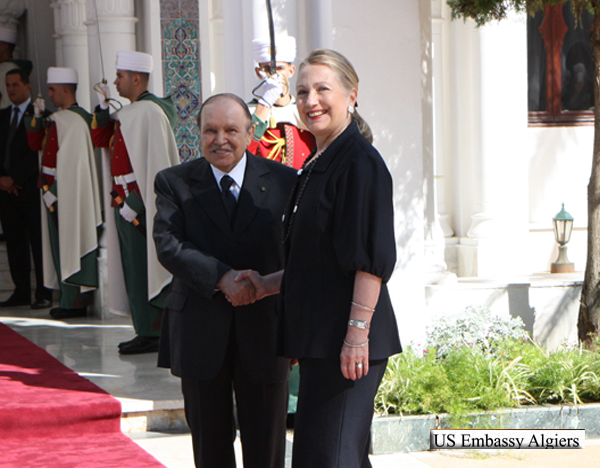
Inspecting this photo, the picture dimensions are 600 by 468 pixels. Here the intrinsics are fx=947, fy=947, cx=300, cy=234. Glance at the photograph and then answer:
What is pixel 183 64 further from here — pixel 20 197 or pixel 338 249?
pixel 338 249

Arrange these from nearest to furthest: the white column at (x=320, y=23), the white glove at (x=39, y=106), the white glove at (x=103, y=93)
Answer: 1. the white column at (x=320, y=23)
2. the white glove at (x=103, y=93)
3. the white glove at (x=39, y=106)

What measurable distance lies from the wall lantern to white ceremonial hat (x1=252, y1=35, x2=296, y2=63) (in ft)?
20.3

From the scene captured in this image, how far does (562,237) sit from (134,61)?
18.5ft

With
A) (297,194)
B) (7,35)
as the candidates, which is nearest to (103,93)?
(7,35)

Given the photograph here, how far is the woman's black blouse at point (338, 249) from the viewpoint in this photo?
2854 mm

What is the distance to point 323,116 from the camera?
299cm

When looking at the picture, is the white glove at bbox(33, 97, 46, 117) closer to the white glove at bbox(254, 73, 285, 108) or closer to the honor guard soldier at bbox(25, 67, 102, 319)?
the honor guard soldier at bbox(25, 67, 102, 319)

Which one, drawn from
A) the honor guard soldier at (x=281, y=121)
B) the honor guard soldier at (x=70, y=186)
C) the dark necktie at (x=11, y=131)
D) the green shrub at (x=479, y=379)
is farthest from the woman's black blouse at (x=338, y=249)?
the dark necktie at (x=11, y=131)

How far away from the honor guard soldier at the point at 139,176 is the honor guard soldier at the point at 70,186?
1367mm

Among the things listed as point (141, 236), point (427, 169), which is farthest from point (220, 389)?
point (427, 169)

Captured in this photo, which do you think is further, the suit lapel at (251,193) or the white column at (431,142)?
the white column at (431,142)

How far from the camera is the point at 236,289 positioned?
3.30 metres

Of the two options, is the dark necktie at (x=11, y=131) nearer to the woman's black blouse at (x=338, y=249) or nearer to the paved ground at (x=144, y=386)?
the paved ground at (x=144, y=386)

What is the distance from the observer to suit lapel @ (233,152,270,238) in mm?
3508
